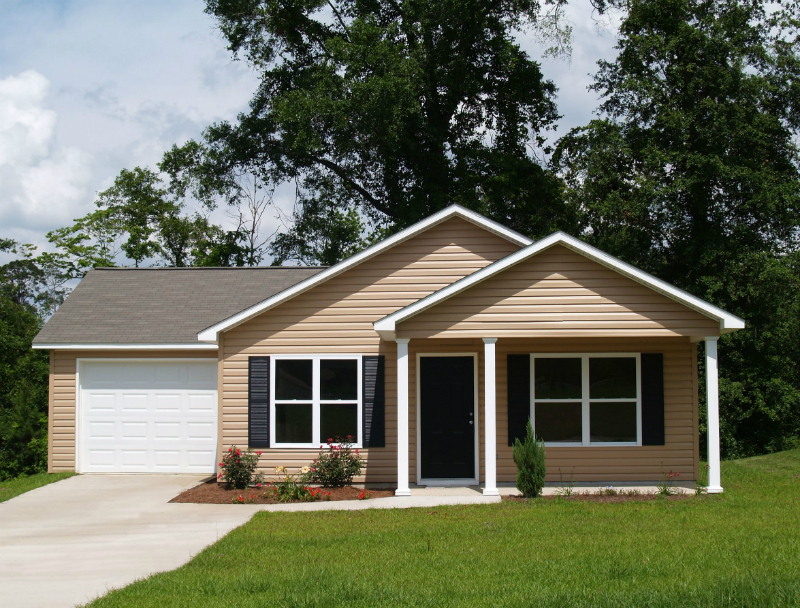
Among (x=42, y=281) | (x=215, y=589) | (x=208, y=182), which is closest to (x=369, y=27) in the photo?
(x=208, y=182)

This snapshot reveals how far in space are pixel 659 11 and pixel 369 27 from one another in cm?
879

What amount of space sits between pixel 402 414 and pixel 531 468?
2153mm

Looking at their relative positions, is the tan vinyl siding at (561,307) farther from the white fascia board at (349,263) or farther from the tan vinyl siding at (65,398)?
the tan vinyl siding at (65,398)

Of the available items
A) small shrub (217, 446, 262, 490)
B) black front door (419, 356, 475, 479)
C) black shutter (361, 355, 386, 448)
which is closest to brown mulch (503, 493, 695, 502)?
black front door (419, 356, 475, 479)

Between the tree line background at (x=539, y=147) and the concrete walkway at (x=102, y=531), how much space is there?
470cm

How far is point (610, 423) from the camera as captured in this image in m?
13.6

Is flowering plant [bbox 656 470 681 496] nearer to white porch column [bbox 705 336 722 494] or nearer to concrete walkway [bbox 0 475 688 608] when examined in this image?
concrete walkway [bbox 0 475 688 608]

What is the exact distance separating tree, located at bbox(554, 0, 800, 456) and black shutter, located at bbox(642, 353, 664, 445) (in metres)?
9.22

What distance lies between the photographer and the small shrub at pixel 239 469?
13.4 metres

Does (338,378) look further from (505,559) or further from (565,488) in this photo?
(505,559)

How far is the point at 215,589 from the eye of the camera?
271 inches

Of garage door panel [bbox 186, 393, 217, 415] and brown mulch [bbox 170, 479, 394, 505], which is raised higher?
garage door panel [bbox 186, 393, 217, 415]

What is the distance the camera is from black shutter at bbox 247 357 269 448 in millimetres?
13875

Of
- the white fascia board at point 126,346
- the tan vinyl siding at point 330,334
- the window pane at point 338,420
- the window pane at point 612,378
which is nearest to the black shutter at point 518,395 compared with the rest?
the window pane at point 612,378
